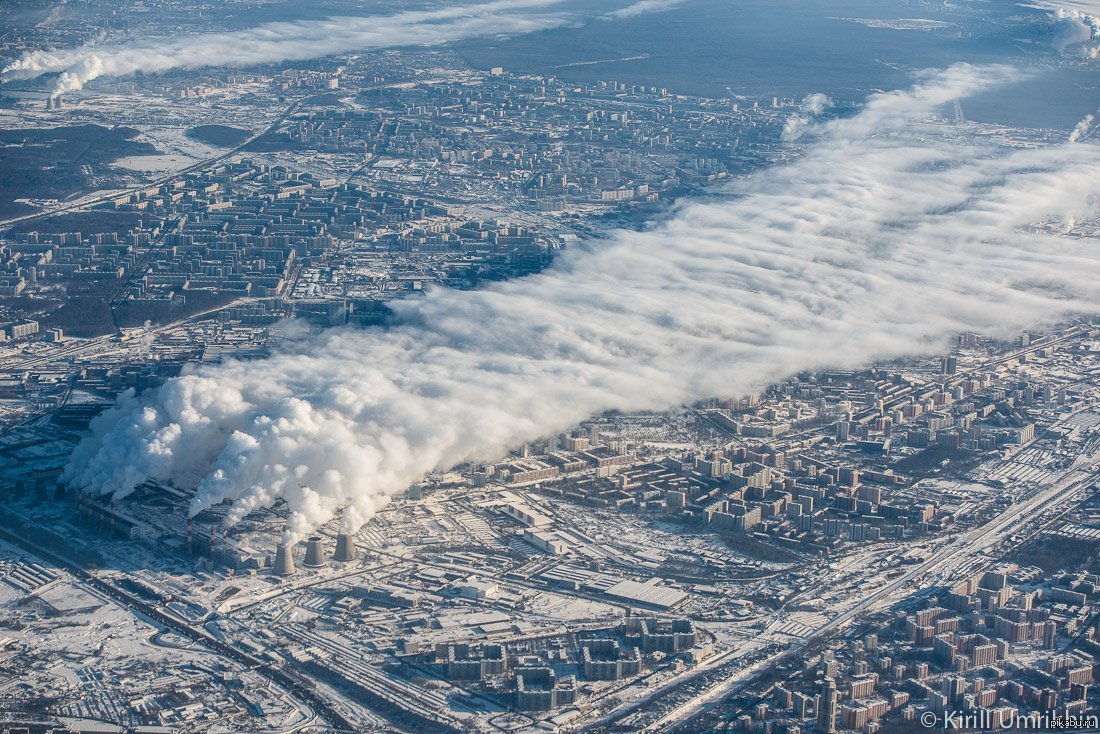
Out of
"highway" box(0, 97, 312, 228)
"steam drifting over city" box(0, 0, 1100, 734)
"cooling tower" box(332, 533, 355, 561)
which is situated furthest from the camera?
"highway" box(0, 97, 312, 228)

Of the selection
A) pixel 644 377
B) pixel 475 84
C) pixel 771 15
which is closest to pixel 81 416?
pixel 644 377

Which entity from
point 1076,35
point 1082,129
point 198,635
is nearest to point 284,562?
point 198,635

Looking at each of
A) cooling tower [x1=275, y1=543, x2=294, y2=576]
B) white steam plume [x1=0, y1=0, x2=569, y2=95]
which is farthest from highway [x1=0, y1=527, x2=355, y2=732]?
white steam plume [x1=0, y1=0, x2=569, y2=95]

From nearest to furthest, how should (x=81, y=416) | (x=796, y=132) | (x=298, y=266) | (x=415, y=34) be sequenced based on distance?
(x=81, y=416)
(x=298, y=266)
(x=796, y=132)
(x=415, y=34)

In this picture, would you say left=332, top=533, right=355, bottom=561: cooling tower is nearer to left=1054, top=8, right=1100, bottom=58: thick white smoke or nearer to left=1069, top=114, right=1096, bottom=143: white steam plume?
left=1069, top=114, right=1096, bottom=143: white steam plume

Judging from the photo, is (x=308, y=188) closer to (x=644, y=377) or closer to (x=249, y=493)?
(x=644, y=377)
